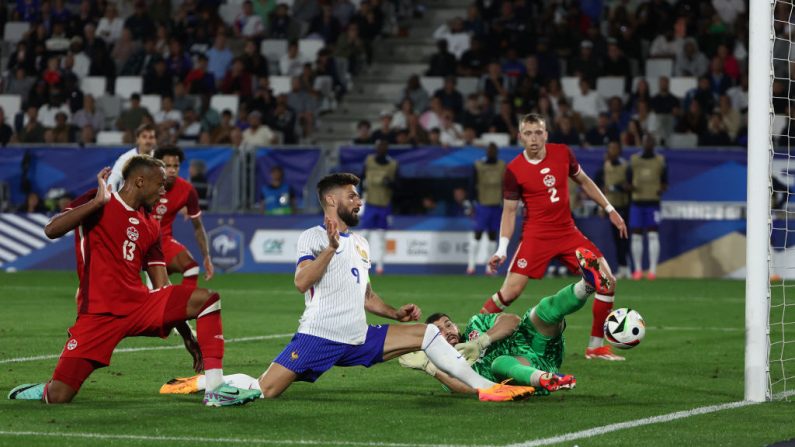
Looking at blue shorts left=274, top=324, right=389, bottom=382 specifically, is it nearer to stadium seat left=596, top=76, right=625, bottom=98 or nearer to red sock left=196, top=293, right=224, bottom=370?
red sock left=196, top=293, right=224, bottom=370

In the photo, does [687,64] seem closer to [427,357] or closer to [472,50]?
[472,50]

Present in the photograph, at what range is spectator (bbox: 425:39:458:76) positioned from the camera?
28.2 meters

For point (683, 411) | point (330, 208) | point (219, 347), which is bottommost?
point (683, 411)

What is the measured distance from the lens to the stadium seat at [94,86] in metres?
29.8

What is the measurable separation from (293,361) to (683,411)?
2.47 meters

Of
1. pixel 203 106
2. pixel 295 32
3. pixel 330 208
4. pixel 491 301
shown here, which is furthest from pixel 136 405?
pixel 295 32

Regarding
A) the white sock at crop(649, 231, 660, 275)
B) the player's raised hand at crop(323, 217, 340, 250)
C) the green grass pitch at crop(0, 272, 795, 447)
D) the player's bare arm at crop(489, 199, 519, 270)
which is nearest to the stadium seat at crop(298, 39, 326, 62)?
the white sock at crop(649, 231, 660, 275)

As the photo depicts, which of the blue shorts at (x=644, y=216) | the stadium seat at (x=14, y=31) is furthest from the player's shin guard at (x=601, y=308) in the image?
the stadium seat at (x=14, y=31)

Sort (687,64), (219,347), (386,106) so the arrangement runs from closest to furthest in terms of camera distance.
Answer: (219,347) < (687,64) < (386,106)

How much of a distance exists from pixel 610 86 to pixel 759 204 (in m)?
18.3

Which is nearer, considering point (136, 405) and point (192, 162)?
point (136, 405)

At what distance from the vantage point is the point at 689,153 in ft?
77.7

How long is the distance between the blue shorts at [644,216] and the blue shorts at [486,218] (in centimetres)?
238

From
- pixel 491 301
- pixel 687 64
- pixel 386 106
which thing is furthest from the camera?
pixel 386 106
